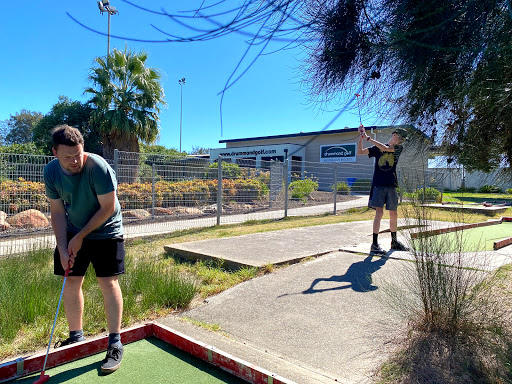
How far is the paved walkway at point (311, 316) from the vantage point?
8.14ft

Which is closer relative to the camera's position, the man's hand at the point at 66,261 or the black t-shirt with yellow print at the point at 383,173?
the man's hand at the point at 66,261

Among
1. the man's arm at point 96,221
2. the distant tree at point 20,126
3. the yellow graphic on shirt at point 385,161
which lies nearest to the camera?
the man's arm at point 96,221

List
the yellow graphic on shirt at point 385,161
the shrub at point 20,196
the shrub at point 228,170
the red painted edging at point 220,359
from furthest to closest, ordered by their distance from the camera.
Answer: the shrub at point 228,170, the shrub at point 20,196, the yellow graphic on shirt at point 385,161, the red painted edging at point 220,359

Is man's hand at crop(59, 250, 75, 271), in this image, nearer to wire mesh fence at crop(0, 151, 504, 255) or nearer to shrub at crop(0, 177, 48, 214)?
wire mesh fence at crop(0, 151, 504, 255)

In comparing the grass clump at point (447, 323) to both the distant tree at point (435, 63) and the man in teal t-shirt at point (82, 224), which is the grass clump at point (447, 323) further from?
the man in teal t-shirt at point (82, 224)

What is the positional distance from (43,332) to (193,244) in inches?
125

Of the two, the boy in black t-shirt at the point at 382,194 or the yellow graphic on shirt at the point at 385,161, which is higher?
the yellow graphic on shirt at the point at 385,161

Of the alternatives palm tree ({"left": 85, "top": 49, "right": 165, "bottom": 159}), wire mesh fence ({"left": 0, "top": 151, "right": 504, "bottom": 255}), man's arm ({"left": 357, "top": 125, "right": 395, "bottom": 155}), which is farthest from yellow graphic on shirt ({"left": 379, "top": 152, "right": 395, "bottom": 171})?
palm tree ({"left": 85, "top": 49, "right": 165, "bottom": 159})

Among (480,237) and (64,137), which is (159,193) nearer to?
(64,137)

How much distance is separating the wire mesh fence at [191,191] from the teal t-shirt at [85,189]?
239 cm

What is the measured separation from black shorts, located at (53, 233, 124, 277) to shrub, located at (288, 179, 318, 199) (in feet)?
32.2

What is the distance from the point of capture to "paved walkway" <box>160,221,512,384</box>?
2480 millimetres

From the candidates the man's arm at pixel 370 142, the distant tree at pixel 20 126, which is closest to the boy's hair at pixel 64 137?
the man's arm at pixel 370 142

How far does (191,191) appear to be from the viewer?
9.21 m
